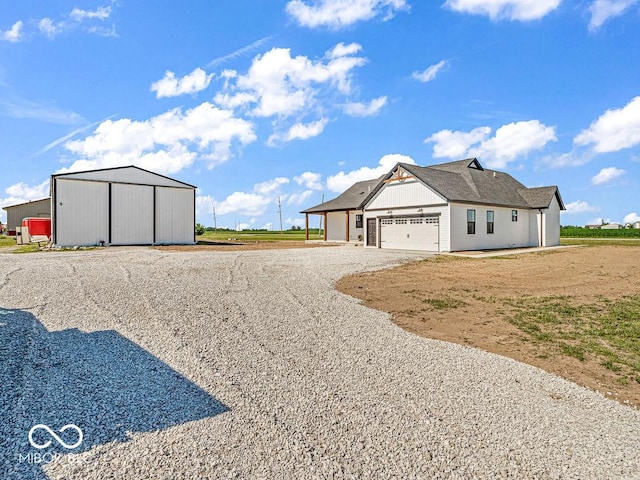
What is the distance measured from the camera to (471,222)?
22.6 metres

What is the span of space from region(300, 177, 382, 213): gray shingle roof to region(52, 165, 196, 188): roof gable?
39.2 feet

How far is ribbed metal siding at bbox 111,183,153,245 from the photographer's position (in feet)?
79.5

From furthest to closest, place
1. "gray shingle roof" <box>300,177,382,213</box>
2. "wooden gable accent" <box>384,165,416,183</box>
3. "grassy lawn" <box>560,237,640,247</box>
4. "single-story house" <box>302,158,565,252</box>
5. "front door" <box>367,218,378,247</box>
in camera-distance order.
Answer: "gray shingle roof" <box>300,177,382,213</box>
"grassy lawn" <box>560,237,640,247</box>
"front door" <box>367,218,378,247</box>
"wooden gable accent" <box>384,165,416,183</box>
"single-story house" <box>302,158,565,252</box>

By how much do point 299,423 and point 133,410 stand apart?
1.55 m

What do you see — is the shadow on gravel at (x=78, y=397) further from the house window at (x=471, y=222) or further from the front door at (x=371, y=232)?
the front door at (x=371, y=232)

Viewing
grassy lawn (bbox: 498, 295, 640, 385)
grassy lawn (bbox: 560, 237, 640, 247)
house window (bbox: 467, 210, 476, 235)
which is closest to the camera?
grassy lawn (bbox: 498, 295, 640, 385)

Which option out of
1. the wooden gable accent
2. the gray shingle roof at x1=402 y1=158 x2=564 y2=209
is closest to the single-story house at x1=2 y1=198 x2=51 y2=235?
the wooden gable accent

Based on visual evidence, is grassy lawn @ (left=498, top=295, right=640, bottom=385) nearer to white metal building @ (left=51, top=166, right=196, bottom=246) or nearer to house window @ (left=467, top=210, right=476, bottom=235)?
house window @ (left=467, top=210, right=476, bottom=235)

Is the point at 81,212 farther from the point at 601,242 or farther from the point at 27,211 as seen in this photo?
the point at 601,242

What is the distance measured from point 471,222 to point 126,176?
22090mm

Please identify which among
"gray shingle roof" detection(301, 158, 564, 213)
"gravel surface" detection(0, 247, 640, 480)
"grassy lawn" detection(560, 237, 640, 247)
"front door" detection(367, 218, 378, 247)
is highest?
"gray shingle roof" detection(301, 158, 564, 213)

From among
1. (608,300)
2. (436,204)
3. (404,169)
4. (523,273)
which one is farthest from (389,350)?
(404,169)

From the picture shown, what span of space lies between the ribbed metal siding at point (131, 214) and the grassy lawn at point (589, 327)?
2318cm

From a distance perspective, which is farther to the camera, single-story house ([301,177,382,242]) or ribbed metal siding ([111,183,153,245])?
single-story house ([301,177,382,242])
